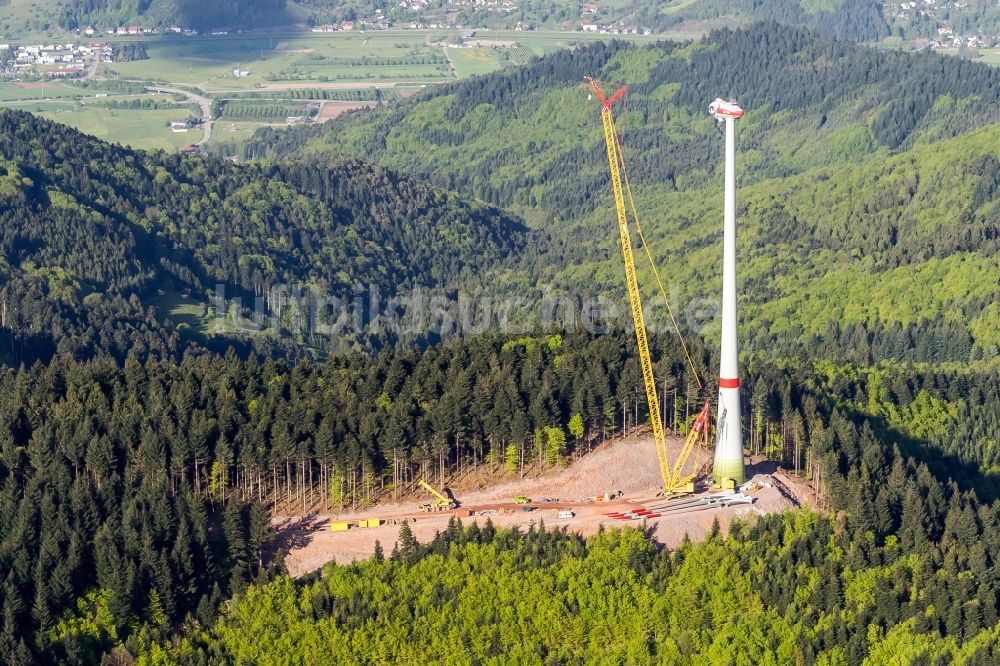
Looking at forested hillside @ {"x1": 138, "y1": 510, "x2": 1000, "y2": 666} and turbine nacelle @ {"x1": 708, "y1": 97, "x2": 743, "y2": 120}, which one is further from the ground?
turbine nacelle @ {"x1": 708, "y1": 97, "x2": 743, "y2": 120}

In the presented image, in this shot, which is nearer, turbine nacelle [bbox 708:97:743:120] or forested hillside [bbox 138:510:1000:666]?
forested hillside [bbox 138:510:1000:666]

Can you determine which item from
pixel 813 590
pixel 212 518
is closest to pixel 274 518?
pixel 212 518

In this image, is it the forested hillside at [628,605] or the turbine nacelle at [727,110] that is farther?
the turbine nacelle at [727,110]

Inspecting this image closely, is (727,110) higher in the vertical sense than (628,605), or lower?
higher

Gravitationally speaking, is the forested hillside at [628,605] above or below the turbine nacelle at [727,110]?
below

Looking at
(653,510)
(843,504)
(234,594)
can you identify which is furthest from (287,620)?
(843,504)

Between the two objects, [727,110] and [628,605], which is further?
[727,110]

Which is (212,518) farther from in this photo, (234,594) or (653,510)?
(653,510)

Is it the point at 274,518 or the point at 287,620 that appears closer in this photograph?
the point at 287,620

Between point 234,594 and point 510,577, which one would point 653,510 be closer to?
point 510,577
